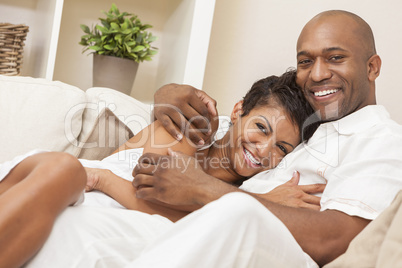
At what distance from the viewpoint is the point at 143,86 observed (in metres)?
2.50

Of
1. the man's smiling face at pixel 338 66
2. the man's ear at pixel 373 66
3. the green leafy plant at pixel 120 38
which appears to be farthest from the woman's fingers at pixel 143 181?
the green leafy plant at pixel 120 38

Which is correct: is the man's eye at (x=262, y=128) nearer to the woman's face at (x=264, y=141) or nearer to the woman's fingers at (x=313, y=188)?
the woman's face at (x=264, y=141)

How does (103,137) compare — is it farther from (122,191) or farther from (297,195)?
(297,195)

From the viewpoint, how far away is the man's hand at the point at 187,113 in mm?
1521

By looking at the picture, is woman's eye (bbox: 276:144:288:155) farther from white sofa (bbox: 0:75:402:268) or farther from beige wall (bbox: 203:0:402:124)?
beige wall (bbox: 203:0:402:124)

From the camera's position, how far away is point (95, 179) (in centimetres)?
131

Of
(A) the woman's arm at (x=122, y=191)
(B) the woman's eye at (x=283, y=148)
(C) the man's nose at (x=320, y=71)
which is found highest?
(C) the man's nose at (x=320, y=71)

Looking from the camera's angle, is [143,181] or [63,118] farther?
[63,118]

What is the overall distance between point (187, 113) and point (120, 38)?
2.12 ft

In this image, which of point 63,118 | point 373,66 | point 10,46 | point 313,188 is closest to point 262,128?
point 313,188

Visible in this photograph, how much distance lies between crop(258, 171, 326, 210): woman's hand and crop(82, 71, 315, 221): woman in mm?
176

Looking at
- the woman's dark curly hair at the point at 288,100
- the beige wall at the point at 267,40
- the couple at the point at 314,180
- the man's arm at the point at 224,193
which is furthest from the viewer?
the beige wall at the point at 267,40

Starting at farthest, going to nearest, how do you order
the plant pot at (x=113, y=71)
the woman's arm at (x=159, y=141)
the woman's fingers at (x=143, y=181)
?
1. the plant pot at (x=113, y=71)
2. the woman's arm at (x=159, y=141)
3. the woman's fingers at (x=143, y=181)

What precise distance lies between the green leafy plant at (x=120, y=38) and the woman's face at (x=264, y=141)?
2.41 ft
